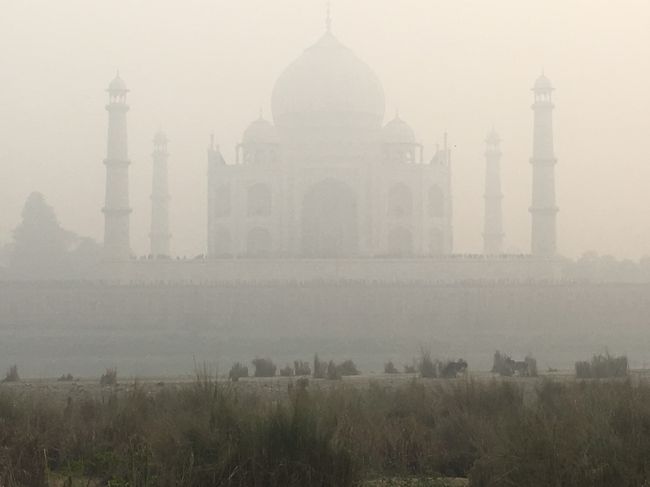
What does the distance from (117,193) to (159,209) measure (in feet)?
18.3

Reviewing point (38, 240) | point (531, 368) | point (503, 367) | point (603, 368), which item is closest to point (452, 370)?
point (531, 368)

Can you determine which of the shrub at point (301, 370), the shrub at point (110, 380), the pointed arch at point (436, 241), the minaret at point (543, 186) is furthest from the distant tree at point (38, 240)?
the shrub at point (110, 380)

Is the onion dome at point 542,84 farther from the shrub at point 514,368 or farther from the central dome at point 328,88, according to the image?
the shrub at point 514,368

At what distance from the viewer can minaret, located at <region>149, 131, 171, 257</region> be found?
37406mm

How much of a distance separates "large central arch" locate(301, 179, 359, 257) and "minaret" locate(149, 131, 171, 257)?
17.7 feet

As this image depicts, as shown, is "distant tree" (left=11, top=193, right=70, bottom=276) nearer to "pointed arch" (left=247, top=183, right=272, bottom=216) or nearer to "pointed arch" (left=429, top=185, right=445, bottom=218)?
"pointed arch" (left=247, top=183, right=272, bottom=216)

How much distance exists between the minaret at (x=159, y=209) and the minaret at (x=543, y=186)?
39.1 feet

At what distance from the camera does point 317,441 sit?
5297mm

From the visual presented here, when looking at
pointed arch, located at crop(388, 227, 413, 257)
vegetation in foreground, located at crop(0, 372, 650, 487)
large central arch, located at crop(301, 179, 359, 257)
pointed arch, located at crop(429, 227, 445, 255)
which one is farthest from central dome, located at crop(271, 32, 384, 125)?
vegetation in foreground, located at crop(0, 372, 650, 487)

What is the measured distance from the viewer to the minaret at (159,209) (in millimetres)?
37406

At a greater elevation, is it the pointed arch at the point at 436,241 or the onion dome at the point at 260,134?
the onion dome at the point at 260,134

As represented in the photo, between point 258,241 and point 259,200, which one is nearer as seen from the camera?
point 258,241

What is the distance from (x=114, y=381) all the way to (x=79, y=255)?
33.9m

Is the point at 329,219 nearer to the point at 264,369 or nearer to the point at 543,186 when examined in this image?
the point at 543,186
